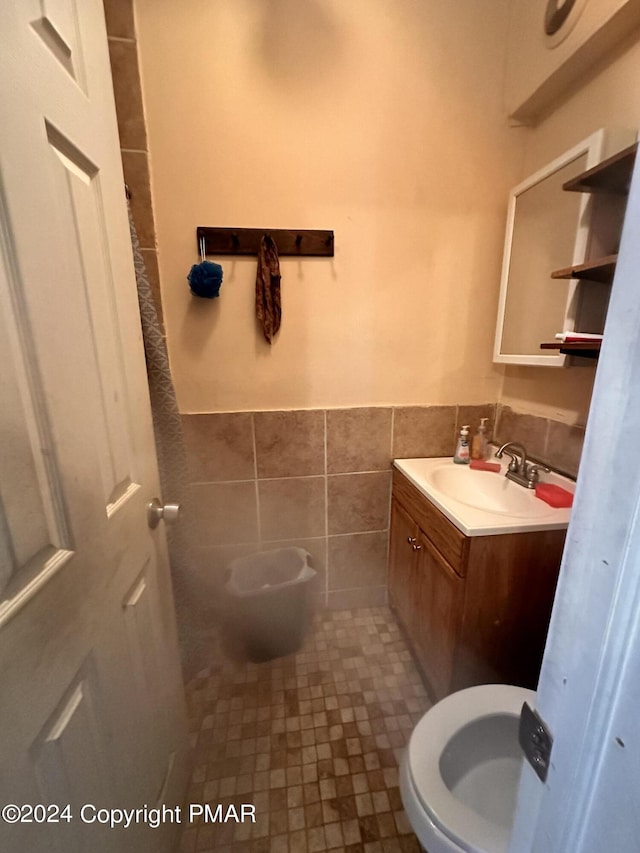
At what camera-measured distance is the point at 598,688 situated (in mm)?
282

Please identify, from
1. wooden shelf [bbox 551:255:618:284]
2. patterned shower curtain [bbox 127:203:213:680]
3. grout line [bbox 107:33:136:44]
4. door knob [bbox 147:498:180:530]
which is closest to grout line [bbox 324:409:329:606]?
patterned shower curtain [bbox 127:203:213:680]

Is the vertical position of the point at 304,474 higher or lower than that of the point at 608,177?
lower

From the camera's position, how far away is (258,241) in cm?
131

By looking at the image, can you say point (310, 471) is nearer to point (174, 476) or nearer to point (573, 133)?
point (174, 476)

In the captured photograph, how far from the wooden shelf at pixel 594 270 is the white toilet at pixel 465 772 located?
3.60 feet

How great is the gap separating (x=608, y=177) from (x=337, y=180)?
87cm

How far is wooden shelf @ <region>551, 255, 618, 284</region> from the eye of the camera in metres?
0.94

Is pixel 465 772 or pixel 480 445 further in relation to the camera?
pixel 480 445

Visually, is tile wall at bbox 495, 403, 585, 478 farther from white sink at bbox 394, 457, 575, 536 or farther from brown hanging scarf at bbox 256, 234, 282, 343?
brown hanging scarf at bbox 256, 234, 282, 343

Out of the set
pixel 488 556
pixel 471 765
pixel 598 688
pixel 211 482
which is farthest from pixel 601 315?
pixel 211 482

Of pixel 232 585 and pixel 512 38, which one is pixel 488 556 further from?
pixel 512 38

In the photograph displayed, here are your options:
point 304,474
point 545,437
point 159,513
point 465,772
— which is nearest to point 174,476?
point 159,513

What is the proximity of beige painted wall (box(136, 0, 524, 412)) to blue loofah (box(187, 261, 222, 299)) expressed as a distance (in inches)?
2.5

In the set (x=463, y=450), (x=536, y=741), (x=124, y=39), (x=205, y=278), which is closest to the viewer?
(x=536, y=741)
